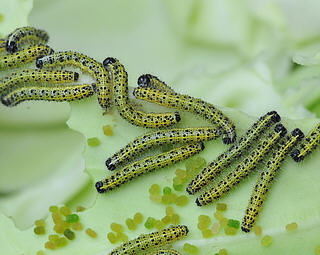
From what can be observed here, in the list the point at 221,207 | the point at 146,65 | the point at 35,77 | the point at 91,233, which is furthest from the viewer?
the point at 146,65

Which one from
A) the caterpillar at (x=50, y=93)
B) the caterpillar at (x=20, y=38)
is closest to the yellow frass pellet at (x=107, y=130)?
the caterpillar at (x=50, y=93)

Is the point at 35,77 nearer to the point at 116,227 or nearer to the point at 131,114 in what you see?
the point at 131,114

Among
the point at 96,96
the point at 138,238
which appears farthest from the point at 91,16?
the point at 138,238

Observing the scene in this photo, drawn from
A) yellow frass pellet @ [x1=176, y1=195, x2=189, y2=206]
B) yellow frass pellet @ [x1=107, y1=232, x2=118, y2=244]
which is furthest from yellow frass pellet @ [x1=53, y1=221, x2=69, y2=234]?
yellow frass pellet @ [x1=176, y1=195, x2=189, y2=206]

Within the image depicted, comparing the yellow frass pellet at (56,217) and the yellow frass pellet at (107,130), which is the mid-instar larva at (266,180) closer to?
the yellow frass pellet at (107,130)

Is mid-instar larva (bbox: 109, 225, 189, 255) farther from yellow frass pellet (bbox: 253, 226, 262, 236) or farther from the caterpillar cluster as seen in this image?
yellow frass pellet (bbox: 253, 226, 262, 236)

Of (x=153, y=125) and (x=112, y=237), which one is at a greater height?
(x=153, y=125)

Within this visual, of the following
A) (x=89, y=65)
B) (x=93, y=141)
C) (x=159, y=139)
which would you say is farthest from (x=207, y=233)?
(x=89, y=65)
